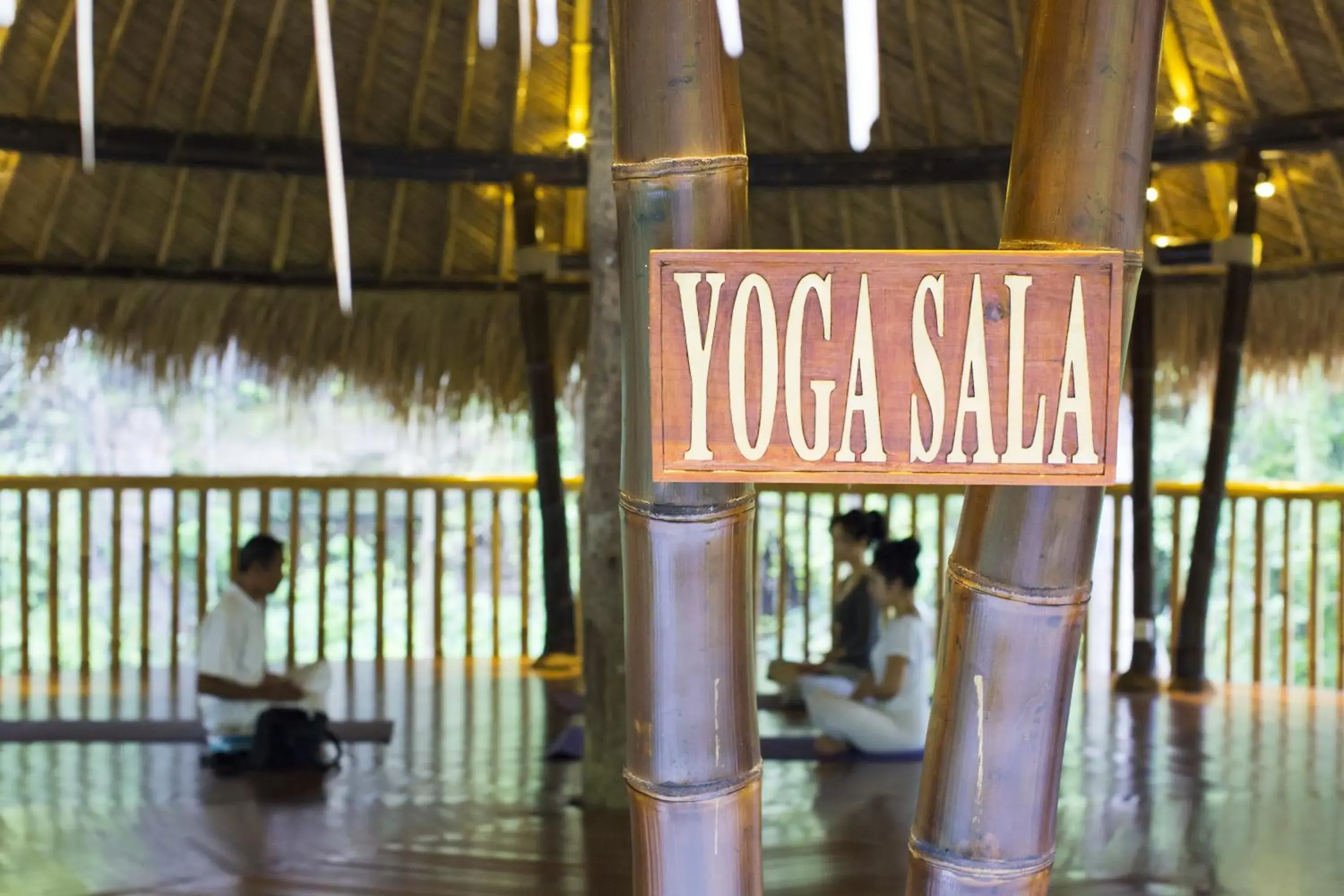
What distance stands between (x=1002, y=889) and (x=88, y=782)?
3316mm

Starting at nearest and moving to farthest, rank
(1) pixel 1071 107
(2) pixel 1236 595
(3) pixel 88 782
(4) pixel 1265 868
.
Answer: (1) pixel 1071 107, (4) pixel 1265 868, (3) pixel 88 782, (2) pixel 1236 595

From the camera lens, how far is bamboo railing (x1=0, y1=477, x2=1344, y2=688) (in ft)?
20.7

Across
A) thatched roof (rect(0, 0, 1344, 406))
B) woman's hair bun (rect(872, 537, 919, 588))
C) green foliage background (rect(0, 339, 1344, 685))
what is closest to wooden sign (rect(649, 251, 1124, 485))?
woman's hair bun (rect(872, 537, 919, 588))

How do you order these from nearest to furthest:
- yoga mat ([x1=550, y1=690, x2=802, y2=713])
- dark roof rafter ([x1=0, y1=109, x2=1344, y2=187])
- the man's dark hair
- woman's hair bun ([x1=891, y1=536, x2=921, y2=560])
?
the man's dark hair, woman's hair bun ([x1=891, y1=536, x2=921, y2=560]), yoga mat ([x1=550, y1=690, x2=802, y2=713]), dark roof rafter ([x1=0, y1=109, x2=1344, y2=187])

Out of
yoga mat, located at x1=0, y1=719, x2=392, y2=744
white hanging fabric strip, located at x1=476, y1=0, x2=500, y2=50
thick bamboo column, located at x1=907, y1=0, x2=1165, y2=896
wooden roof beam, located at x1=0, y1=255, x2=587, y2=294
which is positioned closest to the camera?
white hanging fabric strip, located at x1=476, y1=0, x2=500, y2=50

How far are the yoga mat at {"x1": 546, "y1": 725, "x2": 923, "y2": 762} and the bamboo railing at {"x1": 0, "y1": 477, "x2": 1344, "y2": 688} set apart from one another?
1.32m

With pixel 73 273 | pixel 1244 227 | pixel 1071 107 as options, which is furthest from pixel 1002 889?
pixel 73 273

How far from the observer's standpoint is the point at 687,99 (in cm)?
164

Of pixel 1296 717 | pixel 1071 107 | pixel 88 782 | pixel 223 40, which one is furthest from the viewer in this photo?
pixel 223 40

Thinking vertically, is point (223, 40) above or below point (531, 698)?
above

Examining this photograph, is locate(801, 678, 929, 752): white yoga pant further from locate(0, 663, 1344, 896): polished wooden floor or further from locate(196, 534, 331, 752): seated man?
locate(196, 534, 331, 752): seated man

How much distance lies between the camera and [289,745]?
4.34 meters

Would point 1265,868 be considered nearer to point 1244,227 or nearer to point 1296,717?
A: point 1296,717

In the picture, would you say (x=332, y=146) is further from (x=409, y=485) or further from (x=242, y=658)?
(x=409, y=485)
